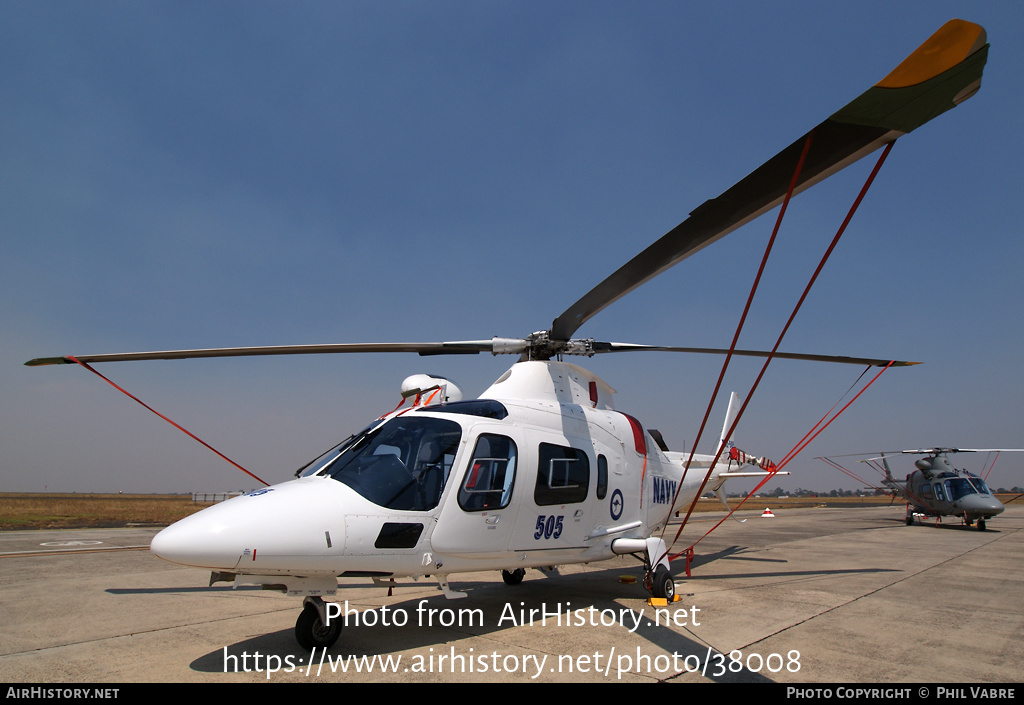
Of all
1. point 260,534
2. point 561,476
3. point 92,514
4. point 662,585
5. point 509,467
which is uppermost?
point 509,467

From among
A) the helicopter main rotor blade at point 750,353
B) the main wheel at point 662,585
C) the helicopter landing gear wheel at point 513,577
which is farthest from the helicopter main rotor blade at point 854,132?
the helicopter landing gear wheel at point 513,577

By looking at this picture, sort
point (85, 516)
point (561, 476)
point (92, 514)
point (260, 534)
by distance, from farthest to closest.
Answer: point (92, 514) < point (85, 516) < point (561, 476) < point (260, 534)

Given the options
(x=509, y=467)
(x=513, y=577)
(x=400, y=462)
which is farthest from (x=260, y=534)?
(x=513, y=577)

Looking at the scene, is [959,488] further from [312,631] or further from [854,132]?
[312,631]

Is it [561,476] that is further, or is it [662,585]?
[662,585]

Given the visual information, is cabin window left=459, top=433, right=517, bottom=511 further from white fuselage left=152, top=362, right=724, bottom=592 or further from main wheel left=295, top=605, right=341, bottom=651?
main wheel left=295, top=605, right=341, bottom=651

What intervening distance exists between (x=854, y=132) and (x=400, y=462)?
16.0 ft

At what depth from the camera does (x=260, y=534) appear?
4.71 metres

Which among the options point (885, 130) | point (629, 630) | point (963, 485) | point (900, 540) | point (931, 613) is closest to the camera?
point (885, 130)

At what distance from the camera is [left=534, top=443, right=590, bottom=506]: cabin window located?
23.1ft
